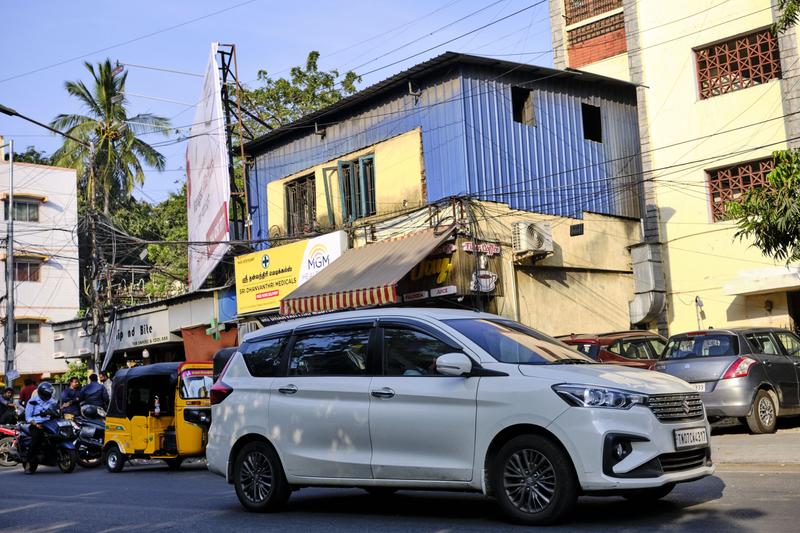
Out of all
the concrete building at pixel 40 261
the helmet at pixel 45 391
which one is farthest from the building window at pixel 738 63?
the concrete building at pixel 40 261

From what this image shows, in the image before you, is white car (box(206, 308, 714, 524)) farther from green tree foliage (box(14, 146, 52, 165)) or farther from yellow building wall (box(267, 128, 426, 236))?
green tree foliage (box(14, 146, 52, 165))

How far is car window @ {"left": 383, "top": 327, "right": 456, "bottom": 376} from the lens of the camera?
25.4 feet

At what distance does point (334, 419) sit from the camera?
8.16 metres

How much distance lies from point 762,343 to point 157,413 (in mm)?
10360

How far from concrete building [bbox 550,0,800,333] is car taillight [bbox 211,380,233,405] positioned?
14277 mm

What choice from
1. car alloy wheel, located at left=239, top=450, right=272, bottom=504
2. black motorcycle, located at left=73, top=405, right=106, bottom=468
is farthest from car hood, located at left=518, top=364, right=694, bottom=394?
black motorcycle, located at left=73, top=405, right=106, bottom=468

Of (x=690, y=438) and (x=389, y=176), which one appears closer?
(x=690, y=438)

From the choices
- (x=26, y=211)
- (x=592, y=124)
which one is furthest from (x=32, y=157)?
(x=592, y=124)

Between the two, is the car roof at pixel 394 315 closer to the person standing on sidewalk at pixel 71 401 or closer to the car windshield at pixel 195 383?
the car windshield at pixel 195 383

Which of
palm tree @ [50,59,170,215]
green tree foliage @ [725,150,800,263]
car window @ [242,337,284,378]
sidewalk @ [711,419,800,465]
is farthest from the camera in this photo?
palm tree @ [50,59,170,215]

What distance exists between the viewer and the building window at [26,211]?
47188 mm

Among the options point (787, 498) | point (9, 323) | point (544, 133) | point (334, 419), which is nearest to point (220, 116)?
point (544, 133)

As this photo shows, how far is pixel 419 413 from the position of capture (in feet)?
24.8

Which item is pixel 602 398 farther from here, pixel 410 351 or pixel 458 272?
pixel 458 272
